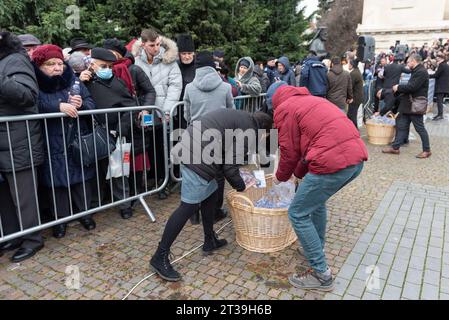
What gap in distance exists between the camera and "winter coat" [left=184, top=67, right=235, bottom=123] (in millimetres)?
4023

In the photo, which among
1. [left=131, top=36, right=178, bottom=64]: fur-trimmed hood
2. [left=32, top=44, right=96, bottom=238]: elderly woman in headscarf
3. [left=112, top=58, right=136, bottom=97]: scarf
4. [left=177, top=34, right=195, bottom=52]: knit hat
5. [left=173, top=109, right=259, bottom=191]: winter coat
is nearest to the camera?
[left=173, top=109, right=259, bottom=191]: winter coat

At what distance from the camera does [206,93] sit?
13.5 feet

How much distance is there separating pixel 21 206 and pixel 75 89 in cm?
123

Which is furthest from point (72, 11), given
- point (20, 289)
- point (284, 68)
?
point (20, 289)

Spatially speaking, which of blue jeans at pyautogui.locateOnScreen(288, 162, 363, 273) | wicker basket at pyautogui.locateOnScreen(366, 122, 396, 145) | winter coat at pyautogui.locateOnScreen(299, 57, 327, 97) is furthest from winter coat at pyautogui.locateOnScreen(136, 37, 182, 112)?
wicker basket at pyautogui.locateOnScreen(366, 122, 396, 145)

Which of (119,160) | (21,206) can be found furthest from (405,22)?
(21,206)

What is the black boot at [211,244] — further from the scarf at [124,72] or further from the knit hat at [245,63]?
the knit hat at [245,63]

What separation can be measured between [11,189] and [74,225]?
0.97 meters

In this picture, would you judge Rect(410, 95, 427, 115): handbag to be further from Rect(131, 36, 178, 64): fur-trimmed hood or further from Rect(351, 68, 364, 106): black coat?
Rect(131, 36, 178, 64): fur-trimmed hood

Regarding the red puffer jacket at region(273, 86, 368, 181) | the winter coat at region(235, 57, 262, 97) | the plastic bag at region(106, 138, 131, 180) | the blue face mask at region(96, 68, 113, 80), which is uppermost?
the blue face mask at region(96, 68, 113, 80)

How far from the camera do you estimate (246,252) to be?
3.64 metres

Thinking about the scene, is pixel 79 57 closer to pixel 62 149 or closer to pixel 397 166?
pixel 62 149

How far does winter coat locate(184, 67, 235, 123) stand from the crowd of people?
0.04ft

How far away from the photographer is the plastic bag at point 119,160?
4090mm
